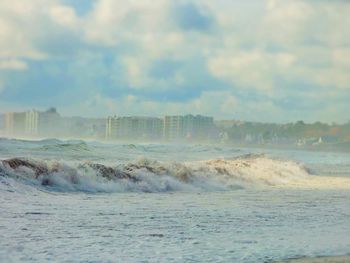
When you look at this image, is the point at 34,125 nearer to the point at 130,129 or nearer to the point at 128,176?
the point at 130,129

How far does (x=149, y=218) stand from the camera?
11367 millimetres

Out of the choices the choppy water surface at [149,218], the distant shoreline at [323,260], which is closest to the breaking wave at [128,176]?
the choppy water surface at [149,218]

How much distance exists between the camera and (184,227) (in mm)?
10445

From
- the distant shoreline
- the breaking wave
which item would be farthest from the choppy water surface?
the distant shoreline

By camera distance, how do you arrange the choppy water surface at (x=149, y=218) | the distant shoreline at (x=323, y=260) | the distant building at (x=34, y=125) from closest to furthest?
the distant shoreline at (x=323, y=260), the choppy water surface at (x=149, y=218), the distant building at (x=34, y=125)

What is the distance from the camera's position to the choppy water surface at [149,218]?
8289mm

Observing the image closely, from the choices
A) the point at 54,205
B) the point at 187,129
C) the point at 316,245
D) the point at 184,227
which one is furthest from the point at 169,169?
the point at 187,129

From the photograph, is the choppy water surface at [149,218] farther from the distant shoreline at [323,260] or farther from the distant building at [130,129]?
the distant building at [130,129]

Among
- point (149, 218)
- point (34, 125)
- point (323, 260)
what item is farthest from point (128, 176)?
point (34, 125)

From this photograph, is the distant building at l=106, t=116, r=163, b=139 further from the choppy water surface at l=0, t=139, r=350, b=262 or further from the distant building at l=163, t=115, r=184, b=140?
the choppy water surface at l=0, t=139, r=350, b=262

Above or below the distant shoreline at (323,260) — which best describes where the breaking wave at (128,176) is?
above

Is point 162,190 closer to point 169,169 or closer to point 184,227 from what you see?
point 169,169

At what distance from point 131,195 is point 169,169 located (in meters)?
5.17

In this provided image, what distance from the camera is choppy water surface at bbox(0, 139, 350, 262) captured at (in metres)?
8.29
